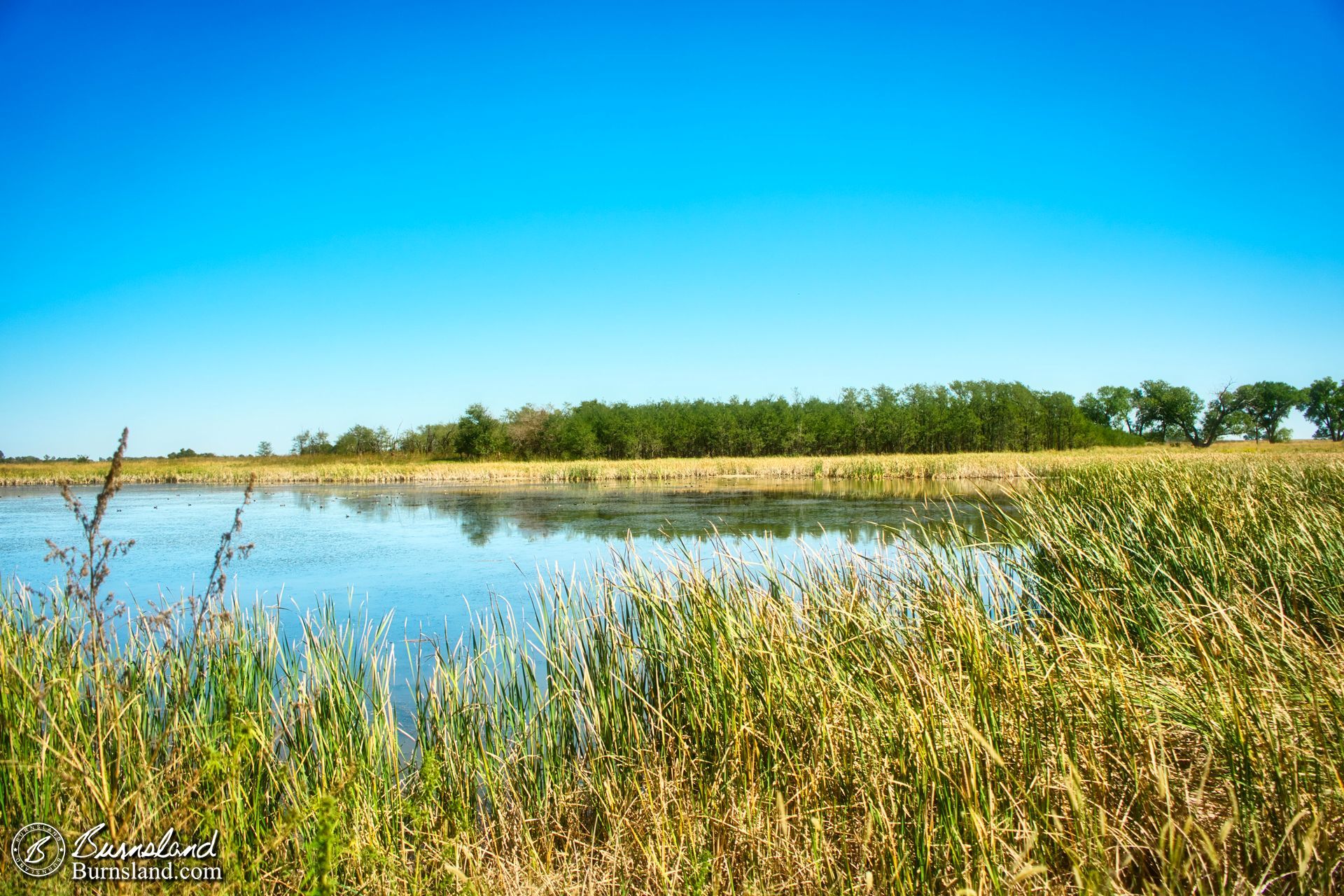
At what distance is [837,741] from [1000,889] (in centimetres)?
100

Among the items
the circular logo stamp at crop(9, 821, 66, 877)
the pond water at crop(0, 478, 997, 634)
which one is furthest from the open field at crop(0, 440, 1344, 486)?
the circular logo stamp at crop(9, 821, 66, 877)

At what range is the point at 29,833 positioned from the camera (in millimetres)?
2365

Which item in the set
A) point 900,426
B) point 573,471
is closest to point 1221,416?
point 900,426

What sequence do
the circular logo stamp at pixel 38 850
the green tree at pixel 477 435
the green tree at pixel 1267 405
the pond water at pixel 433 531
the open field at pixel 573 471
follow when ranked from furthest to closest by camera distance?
the green tree at pixel 1267 405 → the green tree at pixel 477 435 → the open field at pixel 573 471 → the pond water at pixel 433 531 → the circular logo stamp at pixel 38 850

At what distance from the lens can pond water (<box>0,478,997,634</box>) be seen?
335 inches

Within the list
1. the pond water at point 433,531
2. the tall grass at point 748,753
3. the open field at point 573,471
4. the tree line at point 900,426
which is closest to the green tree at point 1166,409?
the tree line at point 900,426

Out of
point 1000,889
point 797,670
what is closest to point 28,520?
point 797,670

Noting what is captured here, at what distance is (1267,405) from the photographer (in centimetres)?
6581

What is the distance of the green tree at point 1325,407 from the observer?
202 feet

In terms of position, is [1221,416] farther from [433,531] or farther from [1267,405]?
[433,531]

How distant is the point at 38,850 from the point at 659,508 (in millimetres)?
16789

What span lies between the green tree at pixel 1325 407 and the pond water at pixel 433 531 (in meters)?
59.6

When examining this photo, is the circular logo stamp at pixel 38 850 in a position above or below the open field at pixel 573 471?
below

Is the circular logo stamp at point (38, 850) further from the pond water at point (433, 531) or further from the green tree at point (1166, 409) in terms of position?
the green tree at point (1166, 409)
